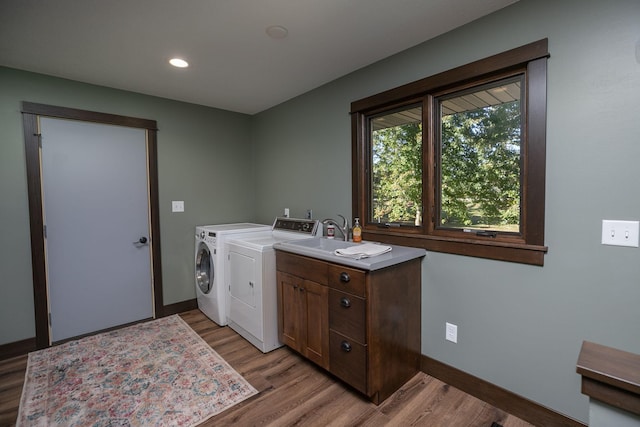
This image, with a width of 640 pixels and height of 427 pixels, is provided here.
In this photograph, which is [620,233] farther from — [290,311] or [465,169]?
[290,311]

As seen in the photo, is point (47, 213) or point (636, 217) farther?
point (47, 213)

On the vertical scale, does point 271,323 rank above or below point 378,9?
below

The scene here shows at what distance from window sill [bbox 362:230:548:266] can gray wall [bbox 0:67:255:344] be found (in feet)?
7.32

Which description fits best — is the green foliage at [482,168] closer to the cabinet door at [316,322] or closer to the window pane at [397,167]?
the window pane at [397,167]

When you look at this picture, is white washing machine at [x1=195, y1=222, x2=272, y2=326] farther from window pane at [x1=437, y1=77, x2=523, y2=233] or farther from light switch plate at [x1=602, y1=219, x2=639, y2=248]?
light switch plate at [x1=602, y1=219, x2=639, y2=248]

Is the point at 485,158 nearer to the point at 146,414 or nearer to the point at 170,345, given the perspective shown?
the point at 146,414

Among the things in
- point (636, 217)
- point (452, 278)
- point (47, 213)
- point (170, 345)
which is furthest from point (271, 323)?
point (636, 217)

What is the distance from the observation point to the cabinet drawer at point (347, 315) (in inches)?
71.1

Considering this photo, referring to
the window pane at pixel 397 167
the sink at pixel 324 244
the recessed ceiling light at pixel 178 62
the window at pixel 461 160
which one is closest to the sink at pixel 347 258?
the sink at pixel 324 244

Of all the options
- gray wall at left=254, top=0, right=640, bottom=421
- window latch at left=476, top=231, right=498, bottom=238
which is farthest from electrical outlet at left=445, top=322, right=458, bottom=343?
window latch at left=476, top=231, right=498, bottom=238

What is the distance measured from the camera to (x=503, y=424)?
1684 millimetres

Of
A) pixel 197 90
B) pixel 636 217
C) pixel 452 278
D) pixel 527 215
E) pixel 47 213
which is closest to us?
pixel 636 217

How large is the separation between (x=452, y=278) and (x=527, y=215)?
0.62m

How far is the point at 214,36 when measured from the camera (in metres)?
2.01
